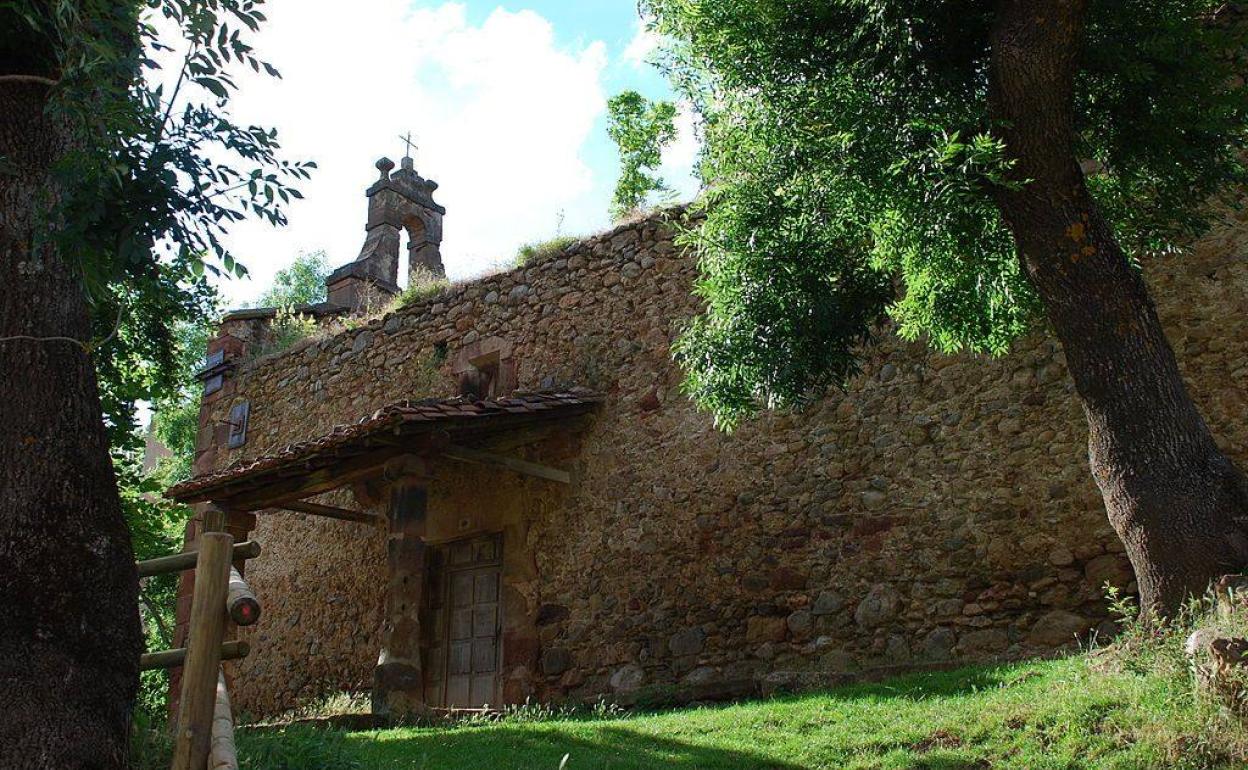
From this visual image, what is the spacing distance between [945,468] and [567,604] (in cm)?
372

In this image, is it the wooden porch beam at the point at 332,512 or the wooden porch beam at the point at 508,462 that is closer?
the wooden porch beam at the point at 508,462

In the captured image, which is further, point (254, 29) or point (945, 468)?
point (945, 468)

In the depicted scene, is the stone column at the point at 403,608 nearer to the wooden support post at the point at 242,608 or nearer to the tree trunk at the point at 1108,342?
the wooden support post at the point at 242,608

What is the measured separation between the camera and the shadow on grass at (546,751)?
5.70 meters

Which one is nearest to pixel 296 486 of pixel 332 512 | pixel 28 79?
pixel 332 512

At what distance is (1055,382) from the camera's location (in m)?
7.77

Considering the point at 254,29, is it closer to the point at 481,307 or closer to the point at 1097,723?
the point at 1097,723

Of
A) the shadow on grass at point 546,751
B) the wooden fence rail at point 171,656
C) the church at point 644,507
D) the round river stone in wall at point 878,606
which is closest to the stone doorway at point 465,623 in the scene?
the church at point 644,507

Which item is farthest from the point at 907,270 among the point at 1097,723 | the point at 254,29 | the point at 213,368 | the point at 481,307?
the point at 213,368

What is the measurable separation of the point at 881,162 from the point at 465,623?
21.9ft

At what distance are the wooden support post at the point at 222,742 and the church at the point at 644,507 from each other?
4.25m

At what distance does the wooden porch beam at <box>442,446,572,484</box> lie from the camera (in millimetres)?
9391

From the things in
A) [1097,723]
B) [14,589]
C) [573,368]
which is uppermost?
[573,368]

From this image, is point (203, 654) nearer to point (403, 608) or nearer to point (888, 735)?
point (888, 735)
